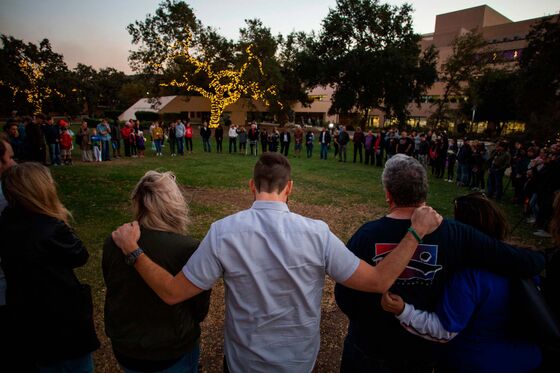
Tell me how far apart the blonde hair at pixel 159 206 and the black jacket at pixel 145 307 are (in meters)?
0.06

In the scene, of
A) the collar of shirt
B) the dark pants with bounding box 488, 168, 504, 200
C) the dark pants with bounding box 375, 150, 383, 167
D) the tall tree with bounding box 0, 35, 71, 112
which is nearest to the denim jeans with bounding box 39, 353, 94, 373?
the collar of shirt

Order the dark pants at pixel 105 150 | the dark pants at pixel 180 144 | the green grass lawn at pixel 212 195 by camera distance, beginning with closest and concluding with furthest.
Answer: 1. the green grass lawn at pixel 212 195
2. the dark pants at pixel 105 150
3. the dark pants at pixel 180 144

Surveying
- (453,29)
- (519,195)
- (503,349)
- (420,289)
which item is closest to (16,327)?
(420,289)

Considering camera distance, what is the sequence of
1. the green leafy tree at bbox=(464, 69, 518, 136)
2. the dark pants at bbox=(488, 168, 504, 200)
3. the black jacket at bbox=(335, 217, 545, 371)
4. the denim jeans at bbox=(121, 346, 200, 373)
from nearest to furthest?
1. the black jacket at bbox=(335, 217, 545, 371)
2. the denim jeans at bbox=(121, 346, 200, 373)
3. the dark pants at bbox=(488, 168, 504, 200)
4. the green leafy tree at bbox=(464, 69, 518, 136)

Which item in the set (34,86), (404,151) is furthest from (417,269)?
(34,86)

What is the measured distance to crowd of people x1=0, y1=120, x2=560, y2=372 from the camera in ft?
5.04

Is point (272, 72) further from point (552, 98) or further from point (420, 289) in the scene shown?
point (420, 289)

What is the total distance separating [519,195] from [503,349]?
11.3m

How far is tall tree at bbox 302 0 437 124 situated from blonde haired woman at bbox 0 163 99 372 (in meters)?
35.8

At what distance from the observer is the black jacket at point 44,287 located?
1867 mm

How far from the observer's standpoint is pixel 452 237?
170cm

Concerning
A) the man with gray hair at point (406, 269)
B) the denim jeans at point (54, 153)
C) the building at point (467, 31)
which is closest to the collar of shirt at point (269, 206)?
the man with gray hair at point (406, 269)

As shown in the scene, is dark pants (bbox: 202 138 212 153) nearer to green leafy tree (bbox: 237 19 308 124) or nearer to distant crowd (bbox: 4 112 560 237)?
distant crowd (bbox: 4 112 560 237)

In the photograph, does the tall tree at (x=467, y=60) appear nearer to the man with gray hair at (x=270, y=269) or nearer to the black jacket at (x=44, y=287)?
the man with gray hair at (x=270, y=269)
